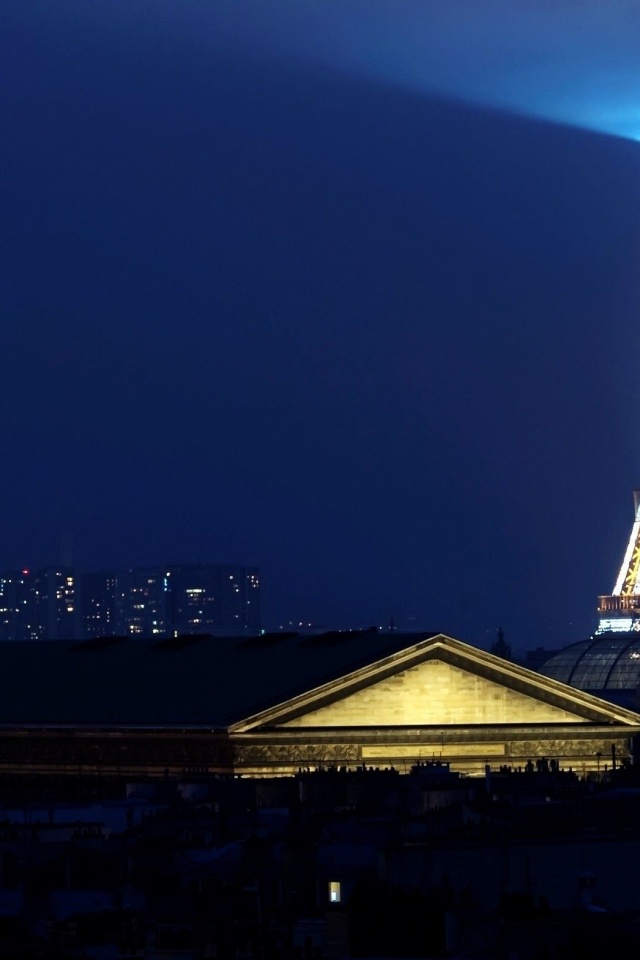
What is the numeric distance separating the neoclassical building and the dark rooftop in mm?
103

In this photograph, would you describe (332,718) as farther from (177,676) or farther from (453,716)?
(177,676)

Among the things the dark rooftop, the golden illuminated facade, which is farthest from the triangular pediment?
the dark rooftop

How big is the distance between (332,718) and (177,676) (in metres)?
7.29

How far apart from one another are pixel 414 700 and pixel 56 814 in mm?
29794

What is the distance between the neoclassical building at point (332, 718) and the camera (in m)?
118

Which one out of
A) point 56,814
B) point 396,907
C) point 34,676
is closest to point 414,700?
point 34,676

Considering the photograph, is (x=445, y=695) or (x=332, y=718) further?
(x=445, y=695)

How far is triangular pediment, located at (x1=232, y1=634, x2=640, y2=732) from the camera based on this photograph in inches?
4739

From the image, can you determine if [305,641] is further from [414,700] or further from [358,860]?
[358,860]

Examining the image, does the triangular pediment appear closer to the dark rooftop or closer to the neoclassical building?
the neoclassical building

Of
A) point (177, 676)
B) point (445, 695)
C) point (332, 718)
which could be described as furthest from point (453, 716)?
point (177, 676)

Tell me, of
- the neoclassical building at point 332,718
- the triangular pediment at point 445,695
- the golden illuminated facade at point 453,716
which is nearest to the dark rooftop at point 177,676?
the neoclassical building at point 332,718

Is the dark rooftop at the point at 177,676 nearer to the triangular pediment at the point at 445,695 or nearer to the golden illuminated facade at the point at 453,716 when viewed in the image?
the triangular pediment at the point at 445,695

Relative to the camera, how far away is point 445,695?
400 ft
